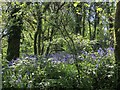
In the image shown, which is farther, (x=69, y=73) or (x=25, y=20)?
(x=25, y=20)

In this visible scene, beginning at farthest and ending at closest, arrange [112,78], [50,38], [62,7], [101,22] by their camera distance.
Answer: [101,22], [50,38], [62,7], [112,78]

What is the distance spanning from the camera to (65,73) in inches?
110

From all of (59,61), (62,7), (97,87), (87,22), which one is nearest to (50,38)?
(87,22)

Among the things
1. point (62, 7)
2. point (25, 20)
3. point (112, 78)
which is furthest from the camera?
point (25, 20)

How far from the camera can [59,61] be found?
3018mm

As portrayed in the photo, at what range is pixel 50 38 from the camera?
5387 mm

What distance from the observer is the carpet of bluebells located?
2.67m

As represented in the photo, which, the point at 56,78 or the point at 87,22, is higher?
the point at 87,22

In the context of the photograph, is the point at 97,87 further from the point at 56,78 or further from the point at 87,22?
the point at 87,22

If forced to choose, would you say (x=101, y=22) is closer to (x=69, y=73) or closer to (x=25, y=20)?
(x=25, y=20)

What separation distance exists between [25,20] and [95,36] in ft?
6.82

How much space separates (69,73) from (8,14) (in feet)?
5.64

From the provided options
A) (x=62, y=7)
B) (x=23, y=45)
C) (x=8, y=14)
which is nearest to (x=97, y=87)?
(x=62, y=7)

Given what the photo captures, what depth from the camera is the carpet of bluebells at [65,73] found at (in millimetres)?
2670
